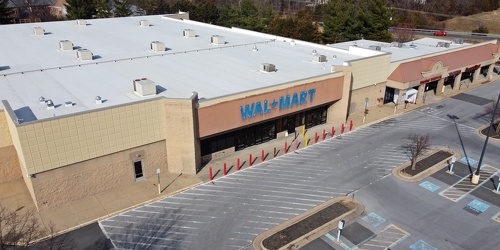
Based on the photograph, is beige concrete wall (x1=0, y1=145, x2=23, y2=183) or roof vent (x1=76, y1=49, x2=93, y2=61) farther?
roof vent (x1=76, y1=49, x2=93, y2=61)

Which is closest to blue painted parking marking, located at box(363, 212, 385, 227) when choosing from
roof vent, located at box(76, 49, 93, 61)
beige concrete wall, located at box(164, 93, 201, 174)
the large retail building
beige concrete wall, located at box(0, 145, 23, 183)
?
the large retail building

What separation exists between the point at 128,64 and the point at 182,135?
14.1 m

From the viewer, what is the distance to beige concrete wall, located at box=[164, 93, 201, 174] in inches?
1161

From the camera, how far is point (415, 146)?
3594 cm

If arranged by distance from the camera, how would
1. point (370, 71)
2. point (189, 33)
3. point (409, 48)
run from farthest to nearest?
point (409, 48), point (189, 33), point (370, 71)

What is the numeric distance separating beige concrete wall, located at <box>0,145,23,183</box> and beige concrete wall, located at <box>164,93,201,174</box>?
11.5m

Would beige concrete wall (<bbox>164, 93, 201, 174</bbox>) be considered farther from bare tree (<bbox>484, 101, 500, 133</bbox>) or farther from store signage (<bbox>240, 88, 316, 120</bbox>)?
bare tree (<bbox>484, 101, 500, 133</bbox>)

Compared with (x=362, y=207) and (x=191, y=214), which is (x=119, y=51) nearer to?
(x=191, y=214)

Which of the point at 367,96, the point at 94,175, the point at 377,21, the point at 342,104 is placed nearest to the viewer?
the point at 94,175

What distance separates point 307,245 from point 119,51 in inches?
1278

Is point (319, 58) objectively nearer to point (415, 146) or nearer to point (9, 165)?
point (415, 146)

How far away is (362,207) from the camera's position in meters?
27.2

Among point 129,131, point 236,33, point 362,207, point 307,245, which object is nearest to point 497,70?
point 236,33

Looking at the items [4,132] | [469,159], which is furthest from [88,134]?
[469,159]
